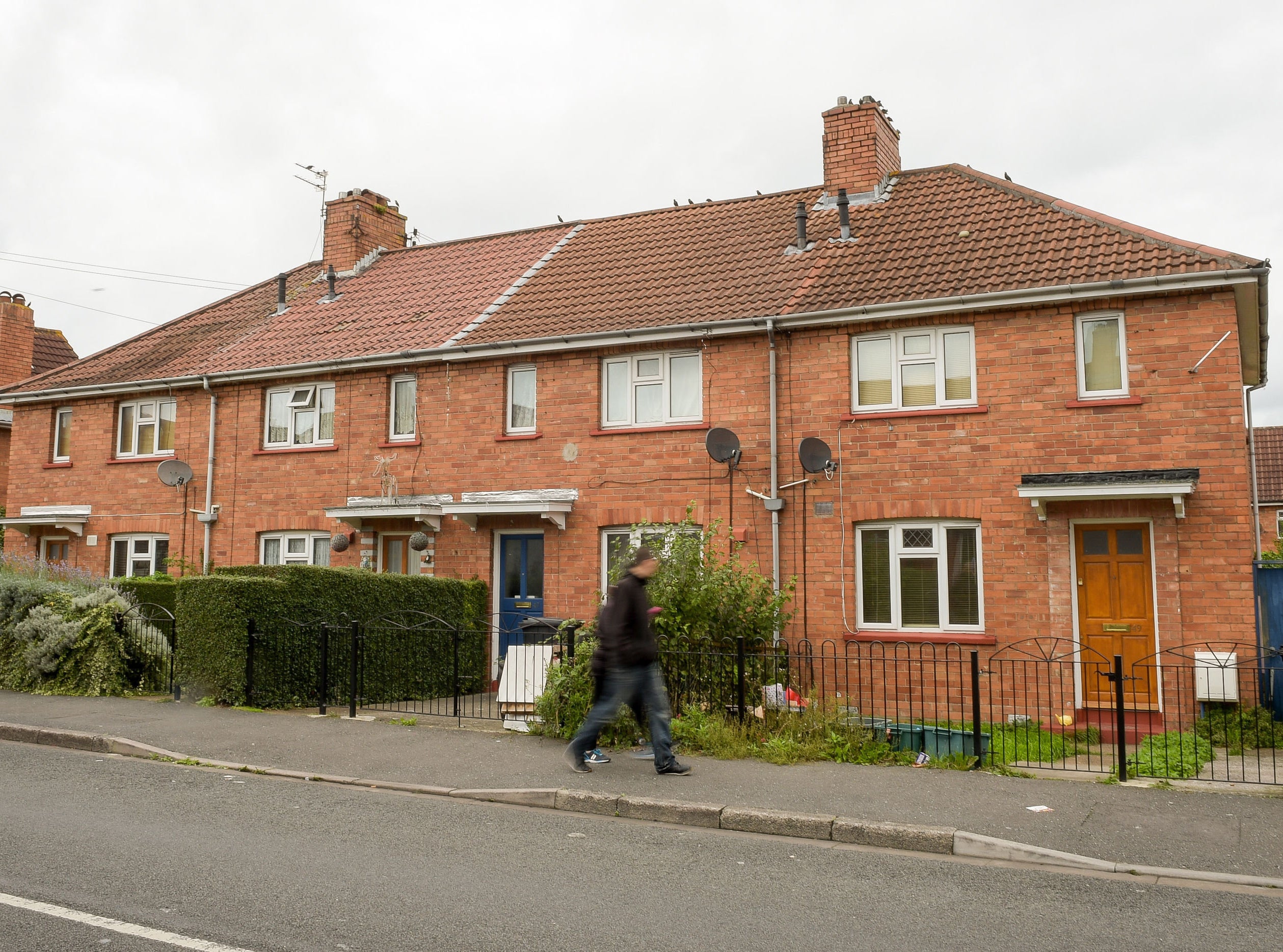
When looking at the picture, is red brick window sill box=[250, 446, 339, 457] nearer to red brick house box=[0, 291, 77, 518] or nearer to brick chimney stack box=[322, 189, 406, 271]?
brick chimney stack box=[322, 189, 406, 271]

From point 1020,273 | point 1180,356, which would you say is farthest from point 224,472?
point 1180,356

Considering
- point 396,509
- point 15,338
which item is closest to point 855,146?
point 396,509

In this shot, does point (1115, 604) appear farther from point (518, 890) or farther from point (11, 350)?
point (11, 350)

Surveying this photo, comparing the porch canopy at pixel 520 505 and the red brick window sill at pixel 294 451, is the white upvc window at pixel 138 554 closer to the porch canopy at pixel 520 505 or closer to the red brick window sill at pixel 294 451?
the red brick window sill at pixel 294 451

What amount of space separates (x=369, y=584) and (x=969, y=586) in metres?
7.67

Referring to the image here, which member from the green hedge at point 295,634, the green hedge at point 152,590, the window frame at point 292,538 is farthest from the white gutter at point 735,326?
the green hedge at point 152,590

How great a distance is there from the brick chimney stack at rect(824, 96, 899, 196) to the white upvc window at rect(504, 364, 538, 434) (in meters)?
5.79

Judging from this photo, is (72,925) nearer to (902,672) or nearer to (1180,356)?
(902,672)

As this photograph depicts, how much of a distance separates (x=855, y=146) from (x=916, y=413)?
223 inches

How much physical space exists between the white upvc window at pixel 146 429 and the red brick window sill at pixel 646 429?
28.6 ft

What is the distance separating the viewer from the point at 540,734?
435 inches

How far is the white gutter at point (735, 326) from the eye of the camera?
40.4ft

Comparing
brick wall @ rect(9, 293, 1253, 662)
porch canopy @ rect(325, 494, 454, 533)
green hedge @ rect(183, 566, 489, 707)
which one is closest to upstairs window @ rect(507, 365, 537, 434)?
brick wall @ rect(9, 293, 1253, 662)

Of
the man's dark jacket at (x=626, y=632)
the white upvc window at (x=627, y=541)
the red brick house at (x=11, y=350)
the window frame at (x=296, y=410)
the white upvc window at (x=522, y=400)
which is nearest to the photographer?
the man's dark jacket at (x=626, y=632)
